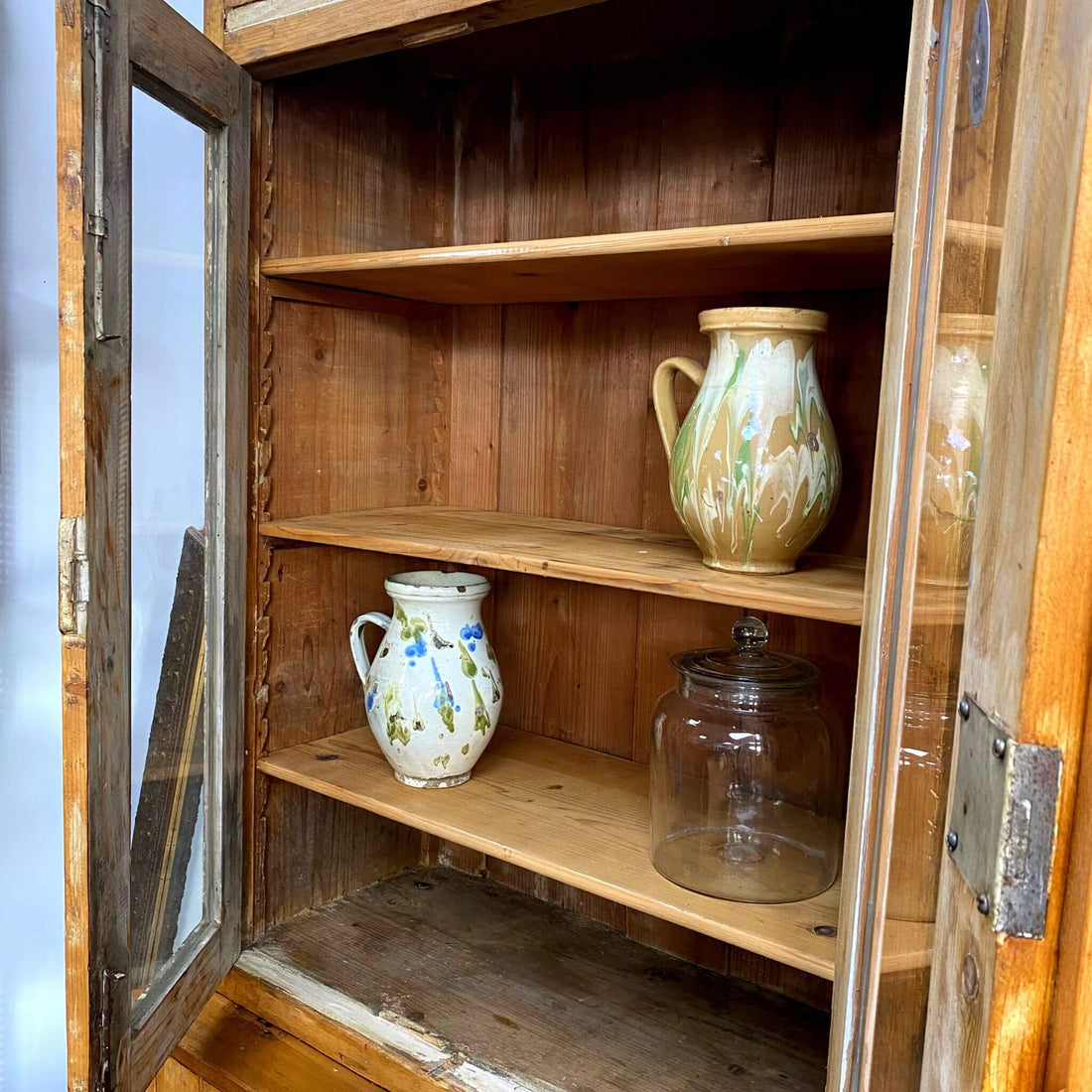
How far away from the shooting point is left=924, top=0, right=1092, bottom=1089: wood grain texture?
357mm

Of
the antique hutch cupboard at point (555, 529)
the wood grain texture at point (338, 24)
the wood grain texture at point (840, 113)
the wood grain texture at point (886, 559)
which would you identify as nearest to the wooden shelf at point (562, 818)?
the antique hutch cupboard at point (555, 529)

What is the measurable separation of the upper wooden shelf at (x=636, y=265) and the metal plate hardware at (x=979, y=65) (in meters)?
0.29

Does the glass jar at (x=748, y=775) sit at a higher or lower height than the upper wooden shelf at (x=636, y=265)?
lower

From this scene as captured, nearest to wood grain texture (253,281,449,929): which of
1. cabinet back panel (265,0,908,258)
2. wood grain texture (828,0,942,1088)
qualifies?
cabinet back panel (265,0,908,258)

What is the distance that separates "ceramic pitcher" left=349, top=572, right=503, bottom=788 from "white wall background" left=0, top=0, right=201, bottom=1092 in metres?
0.65

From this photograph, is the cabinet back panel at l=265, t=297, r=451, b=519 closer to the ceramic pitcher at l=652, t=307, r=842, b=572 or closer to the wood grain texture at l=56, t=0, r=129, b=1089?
the wood grain texture at l=56, t=0, r=129, b=1089

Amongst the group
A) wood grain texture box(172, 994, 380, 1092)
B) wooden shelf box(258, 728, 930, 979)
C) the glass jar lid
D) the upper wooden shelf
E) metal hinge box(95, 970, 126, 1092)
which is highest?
the upper wooden shelf

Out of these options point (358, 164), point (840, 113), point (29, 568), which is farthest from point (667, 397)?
point (29, 568)

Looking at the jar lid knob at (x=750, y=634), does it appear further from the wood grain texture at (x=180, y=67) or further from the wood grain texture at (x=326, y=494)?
the wood grain texture at (x=180, y=67)

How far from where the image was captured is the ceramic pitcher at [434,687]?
123cm

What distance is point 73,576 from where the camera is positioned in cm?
88

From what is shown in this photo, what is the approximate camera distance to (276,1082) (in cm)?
119

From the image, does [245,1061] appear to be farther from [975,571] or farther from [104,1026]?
[975,571]

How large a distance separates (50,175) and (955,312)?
4.72 feet
